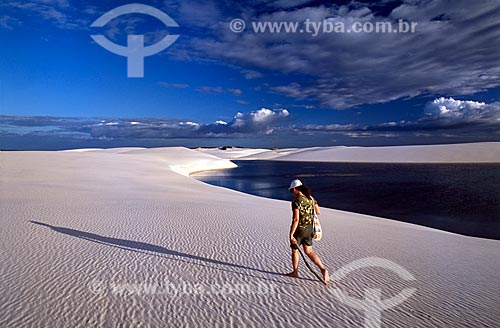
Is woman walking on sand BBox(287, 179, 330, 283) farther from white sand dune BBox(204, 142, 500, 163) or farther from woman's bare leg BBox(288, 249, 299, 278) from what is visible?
white sand dune BBox(204, 142, 500, 163)

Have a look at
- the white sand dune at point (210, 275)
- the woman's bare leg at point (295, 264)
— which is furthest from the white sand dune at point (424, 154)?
the woman's bare leg at point (295, 264)

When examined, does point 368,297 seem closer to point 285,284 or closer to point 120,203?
point 285,284

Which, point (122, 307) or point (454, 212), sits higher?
point (122, 307)

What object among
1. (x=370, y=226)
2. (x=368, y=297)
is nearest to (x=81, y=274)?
(x=368, y=297)

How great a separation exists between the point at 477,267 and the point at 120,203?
11141 mm

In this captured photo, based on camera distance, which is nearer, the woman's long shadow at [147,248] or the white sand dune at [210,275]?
the white sand dune at [210,275]

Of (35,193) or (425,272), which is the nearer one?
(425,272)

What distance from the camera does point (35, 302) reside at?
3.95 metres

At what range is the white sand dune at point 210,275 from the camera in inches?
151

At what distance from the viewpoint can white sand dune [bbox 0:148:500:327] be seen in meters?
3.83

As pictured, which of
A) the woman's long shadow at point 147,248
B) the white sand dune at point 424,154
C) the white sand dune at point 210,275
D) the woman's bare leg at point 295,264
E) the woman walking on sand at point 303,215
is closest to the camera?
the white sand dune at point 210,275

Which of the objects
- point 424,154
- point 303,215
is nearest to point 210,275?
point 303,215

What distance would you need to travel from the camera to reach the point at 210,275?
5.12m

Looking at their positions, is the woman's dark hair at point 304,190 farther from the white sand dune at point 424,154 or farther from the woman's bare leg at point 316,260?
the white sand dune at point 424,154
